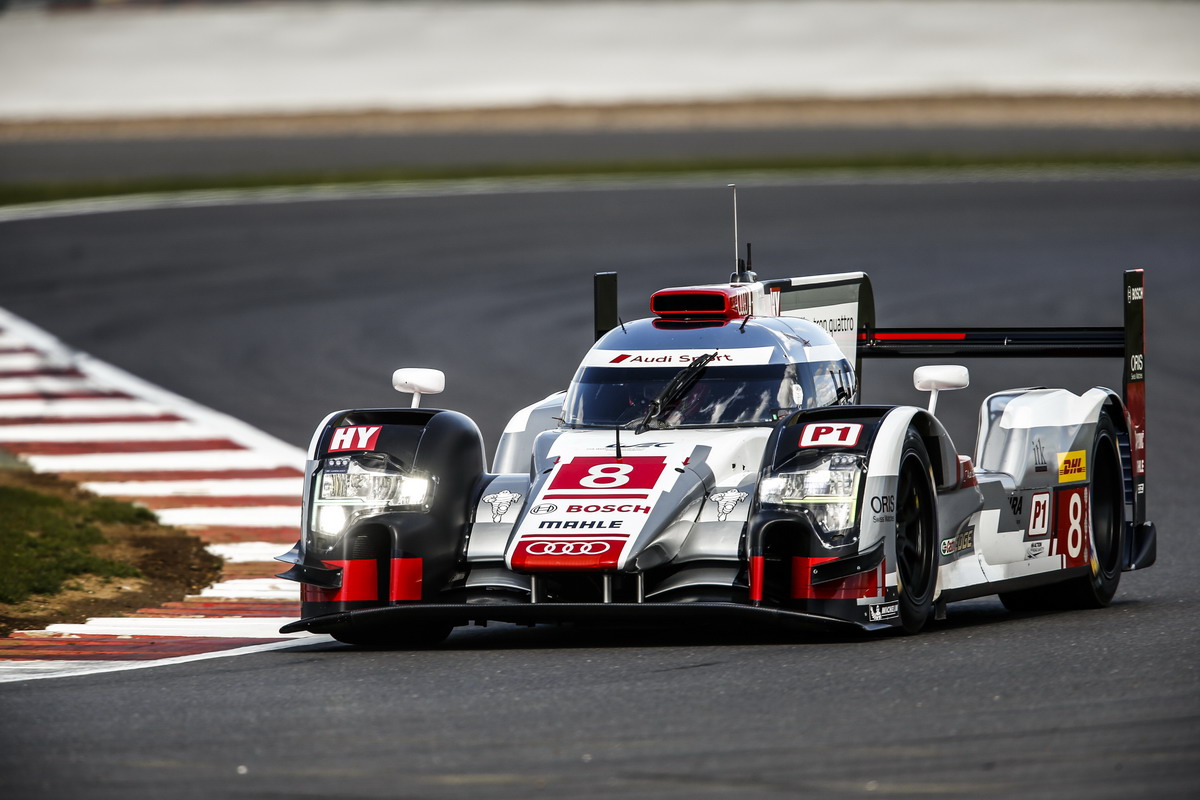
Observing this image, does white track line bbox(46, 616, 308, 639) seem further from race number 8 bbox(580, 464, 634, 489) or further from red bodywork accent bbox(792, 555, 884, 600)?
red bodywork accent bbox(792, 555, 884, 600)

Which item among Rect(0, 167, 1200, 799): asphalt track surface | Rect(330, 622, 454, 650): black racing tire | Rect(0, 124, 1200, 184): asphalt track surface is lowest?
Rect(330, 622, 454, 650): black racing tire

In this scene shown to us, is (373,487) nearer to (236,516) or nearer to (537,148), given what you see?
(236,516)

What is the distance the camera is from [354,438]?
395 inches

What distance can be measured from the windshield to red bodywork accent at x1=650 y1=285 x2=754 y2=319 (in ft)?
1.89

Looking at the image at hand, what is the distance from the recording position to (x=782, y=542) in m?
9.17

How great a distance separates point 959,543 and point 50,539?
617 centimetres

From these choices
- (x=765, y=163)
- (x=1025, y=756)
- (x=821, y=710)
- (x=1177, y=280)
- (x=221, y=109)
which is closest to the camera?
(x=1025, y=756)

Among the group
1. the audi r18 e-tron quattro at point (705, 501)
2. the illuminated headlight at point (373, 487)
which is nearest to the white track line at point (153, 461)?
the illuminated headlight at point (373, 487)

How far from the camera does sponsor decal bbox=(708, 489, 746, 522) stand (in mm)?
9391

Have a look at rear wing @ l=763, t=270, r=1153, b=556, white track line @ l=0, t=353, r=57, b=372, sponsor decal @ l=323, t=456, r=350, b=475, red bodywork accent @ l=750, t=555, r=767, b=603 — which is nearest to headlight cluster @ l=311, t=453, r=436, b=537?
sponsor decal @ l=323, t=456, r=350, b=475

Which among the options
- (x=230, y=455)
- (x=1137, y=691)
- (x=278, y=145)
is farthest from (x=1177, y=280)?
(x=278, y=145)

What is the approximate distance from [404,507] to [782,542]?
6.21 feet

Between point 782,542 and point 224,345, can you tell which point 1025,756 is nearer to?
point 782,542

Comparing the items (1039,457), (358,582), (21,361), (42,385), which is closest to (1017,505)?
(1039,457)
